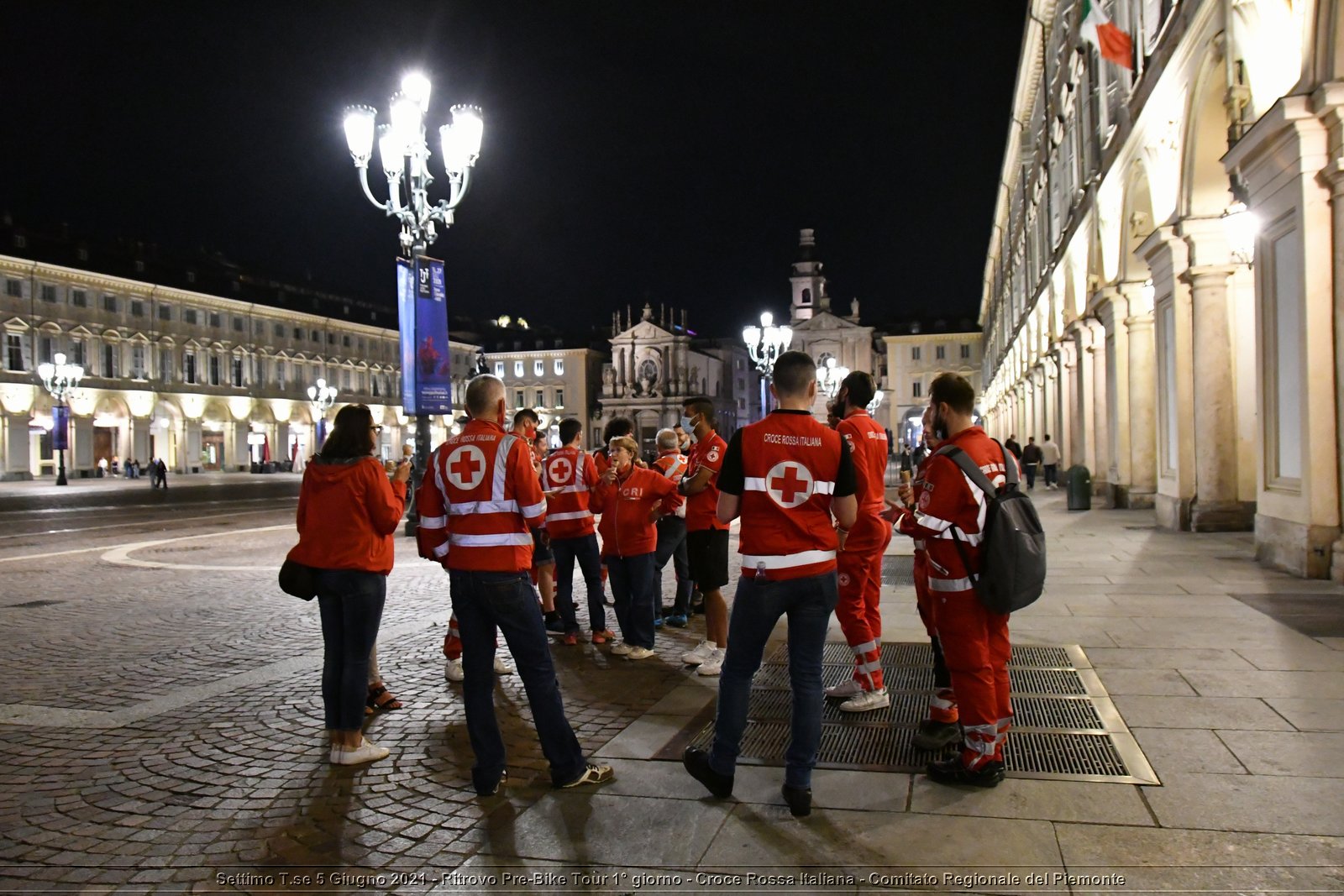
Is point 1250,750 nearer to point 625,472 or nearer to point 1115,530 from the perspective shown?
point 625,472

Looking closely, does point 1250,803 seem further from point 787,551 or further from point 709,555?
point 709,555

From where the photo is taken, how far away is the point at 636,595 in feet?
25.0

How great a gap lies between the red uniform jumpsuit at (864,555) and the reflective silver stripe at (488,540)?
208 centimetres

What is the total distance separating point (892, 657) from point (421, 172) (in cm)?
1323

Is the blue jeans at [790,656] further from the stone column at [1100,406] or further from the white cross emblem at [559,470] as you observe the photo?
the stone column at [1100,406]

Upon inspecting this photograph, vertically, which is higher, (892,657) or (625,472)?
→ (625,472)

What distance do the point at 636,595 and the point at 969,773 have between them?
362 cm

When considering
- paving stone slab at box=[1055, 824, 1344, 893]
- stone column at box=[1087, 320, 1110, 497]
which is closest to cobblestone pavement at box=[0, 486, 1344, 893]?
paving stone slab at box=[1055, 824, 1344, 893]

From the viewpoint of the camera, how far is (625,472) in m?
7.58

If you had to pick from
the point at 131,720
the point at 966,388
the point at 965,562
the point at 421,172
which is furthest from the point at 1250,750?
the point at 421,172

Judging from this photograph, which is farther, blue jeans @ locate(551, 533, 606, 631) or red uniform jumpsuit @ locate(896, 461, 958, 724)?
blue jeans @ locate(551, 533, 606, 631)

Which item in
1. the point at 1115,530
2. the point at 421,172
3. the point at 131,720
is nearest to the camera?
the point at 131,720

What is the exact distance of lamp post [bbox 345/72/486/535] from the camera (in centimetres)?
1652

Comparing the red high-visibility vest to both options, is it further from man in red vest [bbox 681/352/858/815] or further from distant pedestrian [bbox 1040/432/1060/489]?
distant pedestrian [bbox 1040/432/1060/489]
